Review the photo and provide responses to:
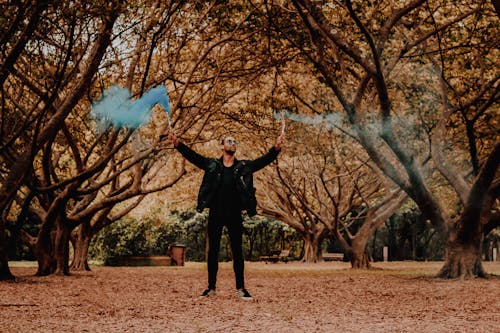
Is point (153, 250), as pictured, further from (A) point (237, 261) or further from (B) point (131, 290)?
(A) point (237, 261)

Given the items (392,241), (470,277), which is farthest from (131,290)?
(392,241)

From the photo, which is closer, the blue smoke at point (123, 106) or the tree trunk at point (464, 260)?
the blue smoke at point (123, 106)

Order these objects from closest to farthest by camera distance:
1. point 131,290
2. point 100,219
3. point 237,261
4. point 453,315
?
point 453,315 < point 237,261 < point 131,290 < point 100,219

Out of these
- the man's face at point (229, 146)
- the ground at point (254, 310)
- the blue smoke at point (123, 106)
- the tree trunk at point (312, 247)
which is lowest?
the ground at point (254, 310)

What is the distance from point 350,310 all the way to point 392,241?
41.8 meters

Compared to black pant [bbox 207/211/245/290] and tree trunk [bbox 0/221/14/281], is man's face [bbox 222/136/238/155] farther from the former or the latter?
tree trunk [bbox 0/221/14/281]

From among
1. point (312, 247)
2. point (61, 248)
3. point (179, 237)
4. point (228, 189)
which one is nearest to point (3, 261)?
point (61, 248)

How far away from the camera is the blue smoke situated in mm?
15883

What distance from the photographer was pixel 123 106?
15.9m

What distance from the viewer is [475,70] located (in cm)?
1825

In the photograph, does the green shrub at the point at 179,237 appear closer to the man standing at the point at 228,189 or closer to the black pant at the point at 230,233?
the black pant at the point at 230,233

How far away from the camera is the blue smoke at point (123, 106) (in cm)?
1588

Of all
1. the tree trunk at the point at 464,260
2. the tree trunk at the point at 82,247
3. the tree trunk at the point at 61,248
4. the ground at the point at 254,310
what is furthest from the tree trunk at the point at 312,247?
the ground at the point at 254,310

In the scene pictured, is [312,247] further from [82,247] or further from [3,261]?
[3,261]
